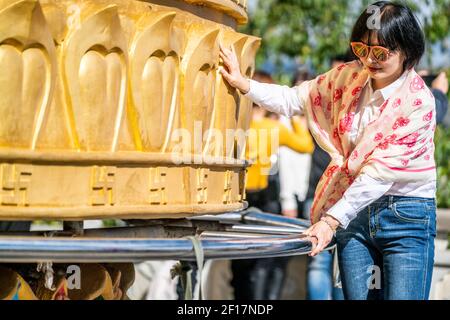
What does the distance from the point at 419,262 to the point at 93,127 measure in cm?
111

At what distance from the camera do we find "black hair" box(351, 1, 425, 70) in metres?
2.94

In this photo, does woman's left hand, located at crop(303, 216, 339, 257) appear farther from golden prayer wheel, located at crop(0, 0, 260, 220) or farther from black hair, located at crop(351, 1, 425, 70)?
black hair, located at crop(351, 1, 425, 70)

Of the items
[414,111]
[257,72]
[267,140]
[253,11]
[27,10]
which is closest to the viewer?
[27,10]

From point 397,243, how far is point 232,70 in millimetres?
721

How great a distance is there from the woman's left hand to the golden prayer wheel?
30 cm

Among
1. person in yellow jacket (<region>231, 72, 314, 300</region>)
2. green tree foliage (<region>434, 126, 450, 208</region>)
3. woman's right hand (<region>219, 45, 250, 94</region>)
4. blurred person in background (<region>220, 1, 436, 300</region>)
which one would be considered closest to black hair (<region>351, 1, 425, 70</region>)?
blurred person in background (<region>220, 1, 436, 300</region>)

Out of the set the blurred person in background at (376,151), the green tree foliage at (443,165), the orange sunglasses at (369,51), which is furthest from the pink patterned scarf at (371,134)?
the green tree foliage at (443,165)

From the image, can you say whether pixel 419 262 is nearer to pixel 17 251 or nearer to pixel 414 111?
pixel 414 111

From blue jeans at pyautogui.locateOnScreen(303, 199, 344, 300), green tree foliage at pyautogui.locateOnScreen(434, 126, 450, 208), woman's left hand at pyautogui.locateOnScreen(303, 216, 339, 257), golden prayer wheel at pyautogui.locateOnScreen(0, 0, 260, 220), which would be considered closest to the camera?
golden prayer wheel at pyautogui.locateOnScreen(0, 0, 260, 220)

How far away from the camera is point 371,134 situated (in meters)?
3.00

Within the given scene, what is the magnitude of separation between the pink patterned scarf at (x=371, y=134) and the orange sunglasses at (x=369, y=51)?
122 millimetres
